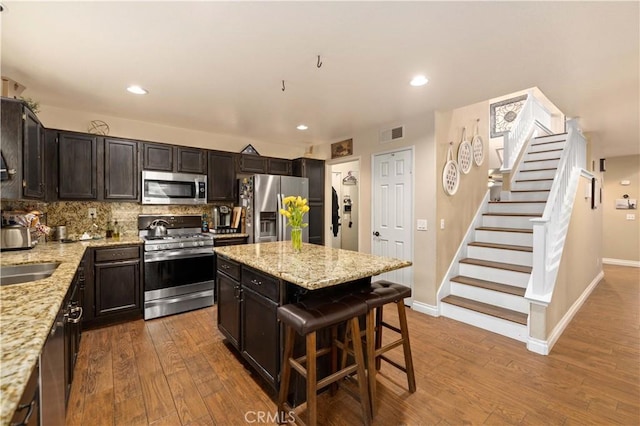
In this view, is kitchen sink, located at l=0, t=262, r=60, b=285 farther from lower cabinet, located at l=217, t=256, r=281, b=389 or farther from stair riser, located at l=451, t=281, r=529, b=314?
stair riser, located at l=451, t=281, r=529, b=314

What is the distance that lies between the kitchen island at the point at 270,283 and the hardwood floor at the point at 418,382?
284mm

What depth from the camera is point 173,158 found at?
3982mm

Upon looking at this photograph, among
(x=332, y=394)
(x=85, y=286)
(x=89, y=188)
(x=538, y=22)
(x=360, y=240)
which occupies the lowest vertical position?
(x=332, y=394)

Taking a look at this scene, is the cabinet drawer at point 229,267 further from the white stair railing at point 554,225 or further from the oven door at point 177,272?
the white stair railing at point 554,225

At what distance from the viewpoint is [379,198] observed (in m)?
4.25

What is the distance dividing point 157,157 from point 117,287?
1.75m

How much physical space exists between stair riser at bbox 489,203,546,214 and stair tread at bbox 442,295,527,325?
1858 millimetres

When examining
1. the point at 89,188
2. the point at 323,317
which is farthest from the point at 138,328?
the point at 323,317

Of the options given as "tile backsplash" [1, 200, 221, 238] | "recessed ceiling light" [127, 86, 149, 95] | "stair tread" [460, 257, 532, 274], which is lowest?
"stair tread" [460, 257, 532, 274]

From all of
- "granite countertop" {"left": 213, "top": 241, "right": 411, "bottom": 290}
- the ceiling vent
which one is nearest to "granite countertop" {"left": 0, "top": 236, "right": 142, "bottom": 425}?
"granite countertop" {"left": 213, "top": 241, "right": 411, "bottom": 290}

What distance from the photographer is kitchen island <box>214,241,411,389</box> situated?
6.06 ft

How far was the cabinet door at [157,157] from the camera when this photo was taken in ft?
12.4

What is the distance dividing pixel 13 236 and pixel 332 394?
3.15m

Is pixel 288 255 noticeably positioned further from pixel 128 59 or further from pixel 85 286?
pixel 85 286
